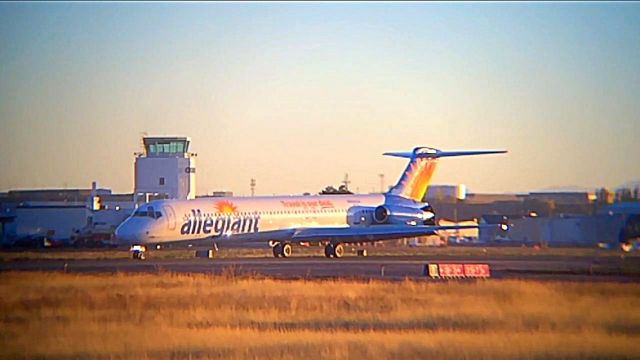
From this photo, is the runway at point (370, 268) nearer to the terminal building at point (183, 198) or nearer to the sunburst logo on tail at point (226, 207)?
the terminal building at point (183, 198)

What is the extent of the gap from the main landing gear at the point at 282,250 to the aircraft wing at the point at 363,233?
47 centimetres

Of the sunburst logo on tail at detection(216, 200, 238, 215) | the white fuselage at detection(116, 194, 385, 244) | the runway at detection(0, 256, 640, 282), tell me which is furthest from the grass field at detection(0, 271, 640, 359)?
the sunburst logo on tail at detection(216, 200, 238, 215)

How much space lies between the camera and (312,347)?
16.8 m

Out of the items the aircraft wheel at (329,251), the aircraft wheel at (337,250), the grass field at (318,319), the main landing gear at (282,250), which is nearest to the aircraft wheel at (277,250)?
the main landing gear at (282,250)

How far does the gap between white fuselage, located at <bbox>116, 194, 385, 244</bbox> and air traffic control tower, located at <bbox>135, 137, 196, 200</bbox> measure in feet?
82.2

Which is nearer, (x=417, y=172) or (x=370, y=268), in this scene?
(x=370, y=268)

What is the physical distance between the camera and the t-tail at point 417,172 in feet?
184

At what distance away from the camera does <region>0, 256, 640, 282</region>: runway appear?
32.5 metres

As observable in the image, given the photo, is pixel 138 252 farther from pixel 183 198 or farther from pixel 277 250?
pixel 183 198

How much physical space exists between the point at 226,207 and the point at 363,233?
6524 mm

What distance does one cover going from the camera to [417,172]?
5669 cm

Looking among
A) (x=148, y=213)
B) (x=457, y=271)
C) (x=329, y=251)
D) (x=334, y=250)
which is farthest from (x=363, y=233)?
(x=457, y=271)

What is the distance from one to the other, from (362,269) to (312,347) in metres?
20.0

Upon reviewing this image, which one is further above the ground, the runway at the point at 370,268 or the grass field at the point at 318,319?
the grass field at the point at 318,319
